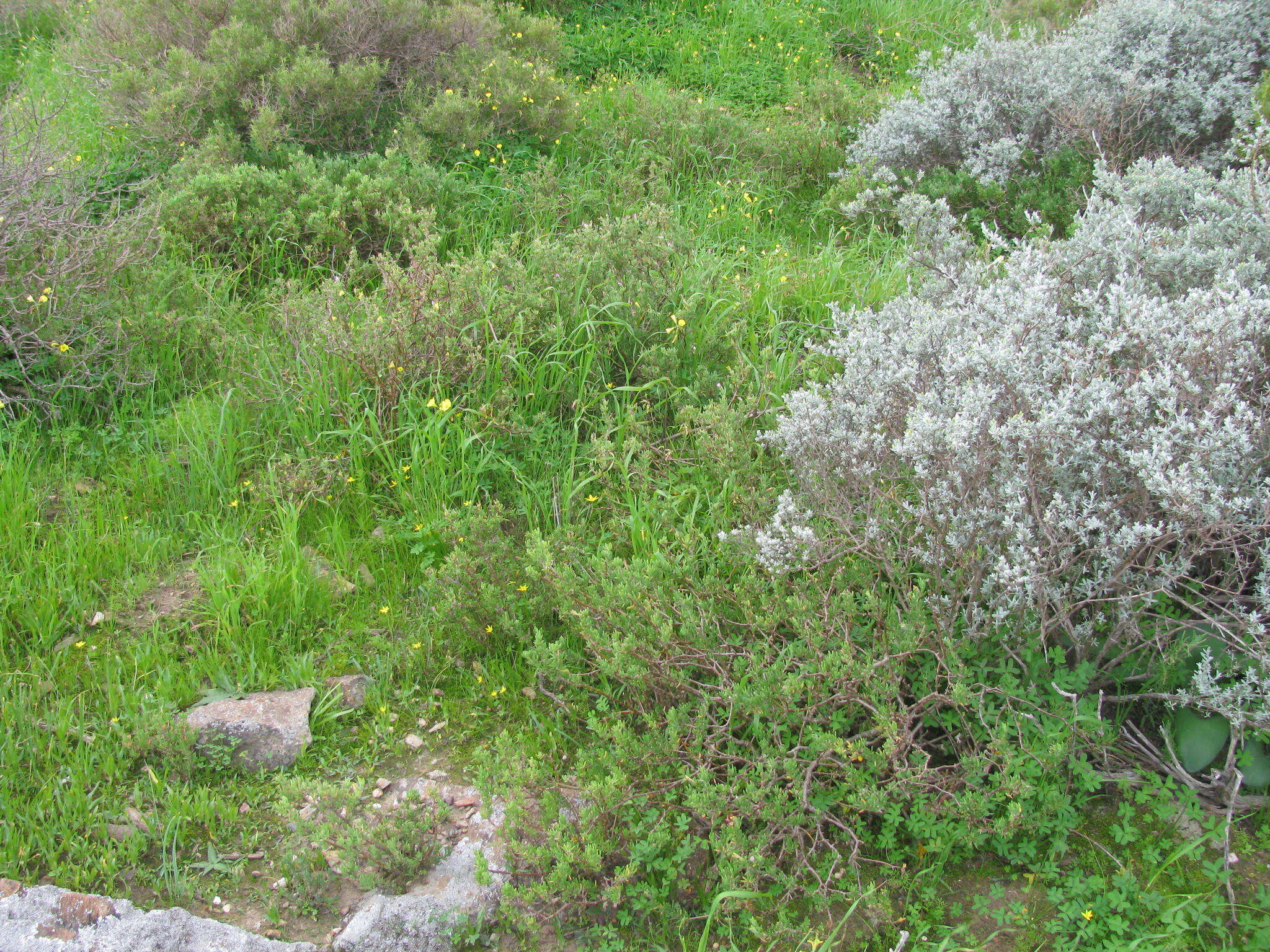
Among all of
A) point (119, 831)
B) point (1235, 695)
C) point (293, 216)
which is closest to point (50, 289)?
point (293, 216)

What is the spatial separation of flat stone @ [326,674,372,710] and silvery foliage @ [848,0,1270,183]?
15.1ft

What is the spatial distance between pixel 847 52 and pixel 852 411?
21.9 feet

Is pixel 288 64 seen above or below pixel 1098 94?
below

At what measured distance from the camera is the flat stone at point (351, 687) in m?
3.22

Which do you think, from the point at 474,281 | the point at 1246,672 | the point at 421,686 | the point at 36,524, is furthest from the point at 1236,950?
the point at 36,524

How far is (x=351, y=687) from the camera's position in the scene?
10.7 ft

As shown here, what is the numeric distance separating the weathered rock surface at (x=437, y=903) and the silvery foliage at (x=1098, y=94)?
486cm

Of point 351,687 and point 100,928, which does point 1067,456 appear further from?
point 100,928

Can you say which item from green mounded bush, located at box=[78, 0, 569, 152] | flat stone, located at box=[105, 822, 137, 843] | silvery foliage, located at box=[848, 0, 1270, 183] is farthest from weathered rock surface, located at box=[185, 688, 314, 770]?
silvery foliage, located at box=[848, 0, 1270, 183]

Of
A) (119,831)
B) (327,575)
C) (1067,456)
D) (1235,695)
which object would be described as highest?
(1067,456)

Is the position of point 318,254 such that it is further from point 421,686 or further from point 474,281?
point 421,686

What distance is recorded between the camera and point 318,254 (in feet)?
17.0

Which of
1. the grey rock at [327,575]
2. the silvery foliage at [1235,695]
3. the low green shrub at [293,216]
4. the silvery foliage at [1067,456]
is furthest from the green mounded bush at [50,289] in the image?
the silvery foliage at [1235,695]

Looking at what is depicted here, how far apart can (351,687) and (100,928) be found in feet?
3.60
